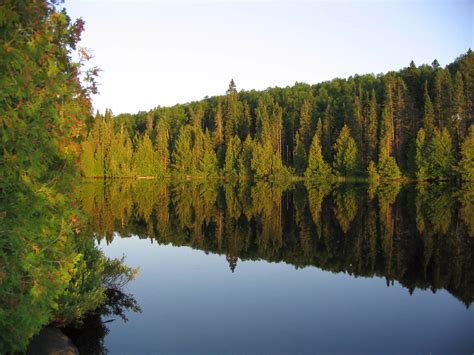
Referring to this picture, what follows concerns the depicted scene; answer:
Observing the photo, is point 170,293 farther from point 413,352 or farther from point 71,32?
point 71,32

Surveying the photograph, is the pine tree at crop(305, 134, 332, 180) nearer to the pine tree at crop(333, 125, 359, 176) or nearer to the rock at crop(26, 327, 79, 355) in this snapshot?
the pine tree at crop(333, 125, 359, 176)

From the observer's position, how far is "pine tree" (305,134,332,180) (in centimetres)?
6600

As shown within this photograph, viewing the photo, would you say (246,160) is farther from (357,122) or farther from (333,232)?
(333,232)

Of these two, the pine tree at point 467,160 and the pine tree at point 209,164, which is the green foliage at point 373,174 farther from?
the pine tree at point 209,164

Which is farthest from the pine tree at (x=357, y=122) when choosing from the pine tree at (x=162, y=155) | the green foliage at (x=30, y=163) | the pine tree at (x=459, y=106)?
the green foliage at (x=30, y=163)

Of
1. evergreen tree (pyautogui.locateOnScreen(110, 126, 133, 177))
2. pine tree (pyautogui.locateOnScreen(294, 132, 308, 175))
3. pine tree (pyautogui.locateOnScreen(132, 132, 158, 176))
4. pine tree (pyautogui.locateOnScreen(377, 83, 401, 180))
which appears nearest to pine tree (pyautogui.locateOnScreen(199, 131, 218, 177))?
pine tree (pyautogui.locateOnScreen(132, 132, 158, 176))

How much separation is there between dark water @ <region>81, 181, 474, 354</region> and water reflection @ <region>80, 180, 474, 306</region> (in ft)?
0.21

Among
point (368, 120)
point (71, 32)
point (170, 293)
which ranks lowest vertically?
point (170, 293)

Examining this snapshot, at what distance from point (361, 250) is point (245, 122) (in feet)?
243

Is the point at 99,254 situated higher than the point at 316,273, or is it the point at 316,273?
the point at 99,254

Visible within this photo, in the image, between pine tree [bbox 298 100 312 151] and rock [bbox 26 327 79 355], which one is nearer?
rock [bbox 26 327 79 355]

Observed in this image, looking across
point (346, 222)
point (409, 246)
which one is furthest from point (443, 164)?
point (409, 246)

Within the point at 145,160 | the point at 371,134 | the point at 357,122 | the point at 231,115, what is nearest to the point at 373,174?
the point at 371,134

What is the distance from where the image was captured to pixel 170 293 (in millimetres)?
12961
